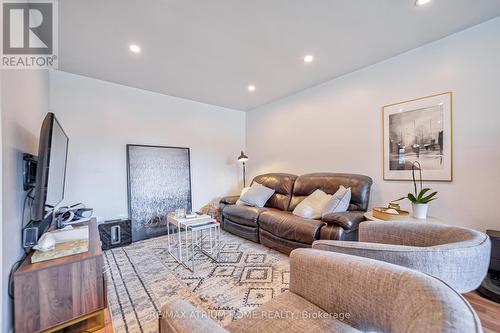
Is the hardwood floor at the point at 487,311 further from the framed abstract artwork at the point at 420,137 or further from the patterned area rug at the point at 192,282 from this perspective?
the patterned area rug at the point at 192,282

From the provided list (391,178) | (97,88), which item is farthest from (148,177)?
(391,178)

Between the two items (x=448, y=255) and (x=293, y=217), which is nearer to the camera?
(x=448, y=255)

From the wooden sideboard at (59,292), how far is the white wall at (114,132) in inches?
75.1

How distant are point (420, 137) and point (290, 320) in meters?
2.57

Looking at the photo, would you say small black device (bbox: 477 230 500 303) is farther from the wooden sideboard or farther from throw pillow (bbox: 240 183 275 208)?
the wooden sideboard

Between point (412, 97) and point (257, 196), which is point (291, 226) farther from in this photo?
point (412, 97)

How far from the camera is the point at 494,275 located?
1.79m

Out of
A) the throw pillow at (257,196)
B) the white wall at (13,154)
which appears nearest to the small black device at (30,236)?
the white wall at (13,154)

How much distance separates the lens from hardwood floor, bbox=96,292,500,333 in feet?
4.57

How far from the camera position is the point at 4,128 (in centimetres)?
117

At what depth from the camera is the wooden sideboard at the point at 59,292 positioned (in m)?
1.18

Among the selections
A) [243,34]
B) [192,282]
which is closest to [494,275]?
[192,282]

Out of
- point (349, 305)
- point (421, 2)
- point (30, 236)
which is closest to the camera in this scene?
point (349, 305)

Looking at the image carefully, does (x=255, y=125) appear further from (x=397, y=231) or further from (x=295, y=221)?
(x=397, y=231)
